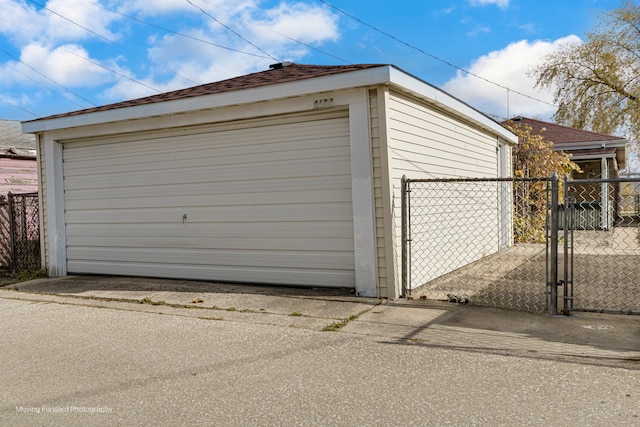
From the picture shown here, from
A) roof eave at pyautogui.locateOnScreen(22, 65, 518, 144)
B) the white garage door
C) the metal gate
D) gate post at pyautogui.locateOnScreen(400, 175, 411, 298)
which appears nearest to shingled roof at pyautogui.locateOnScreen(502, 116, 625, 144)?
the metal gate

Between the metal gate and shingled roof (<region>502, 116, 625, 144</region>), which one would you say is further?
shingled roof (<region>502, 116, 625, 144</region>)

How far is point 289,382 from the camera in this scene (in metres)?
3.50

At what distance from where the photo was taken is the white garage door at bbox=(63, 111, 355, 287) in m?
6.52

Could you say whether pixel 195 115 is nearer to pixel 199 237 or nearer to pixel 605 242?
pixel 199 237

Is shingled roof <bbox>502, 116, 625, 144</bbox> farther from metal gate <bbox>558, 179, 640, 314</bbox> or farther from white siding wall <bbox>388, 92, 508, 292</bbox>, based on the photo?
white siding wall <bbox>388, 92, 508, 292</bbox>

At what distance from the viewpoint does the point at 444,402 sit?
3.10 meters

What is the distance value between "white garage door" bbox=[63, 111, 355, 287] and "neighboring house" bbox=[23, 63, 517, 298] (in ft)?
0.06

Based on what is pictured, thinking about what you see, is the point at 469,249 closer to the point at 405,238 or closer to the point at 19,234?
the point at 405,238

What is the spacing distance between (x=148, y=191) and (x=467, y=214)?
545cm

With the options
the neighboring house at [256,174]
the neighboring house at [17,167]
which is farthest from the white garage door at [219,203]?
the neighboring house at [17,167]

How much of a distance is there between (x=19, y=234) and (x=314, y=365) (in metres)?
8.21

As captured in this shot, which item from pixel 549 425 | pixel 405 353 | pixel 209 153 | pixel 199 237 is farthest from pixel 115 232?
pixel 549 425

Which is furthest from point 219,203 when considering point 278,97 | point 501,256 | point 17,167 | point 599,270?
point 17,167

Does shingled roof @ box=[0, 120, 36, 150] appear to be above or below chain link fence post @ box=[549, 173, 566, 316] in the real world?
above
